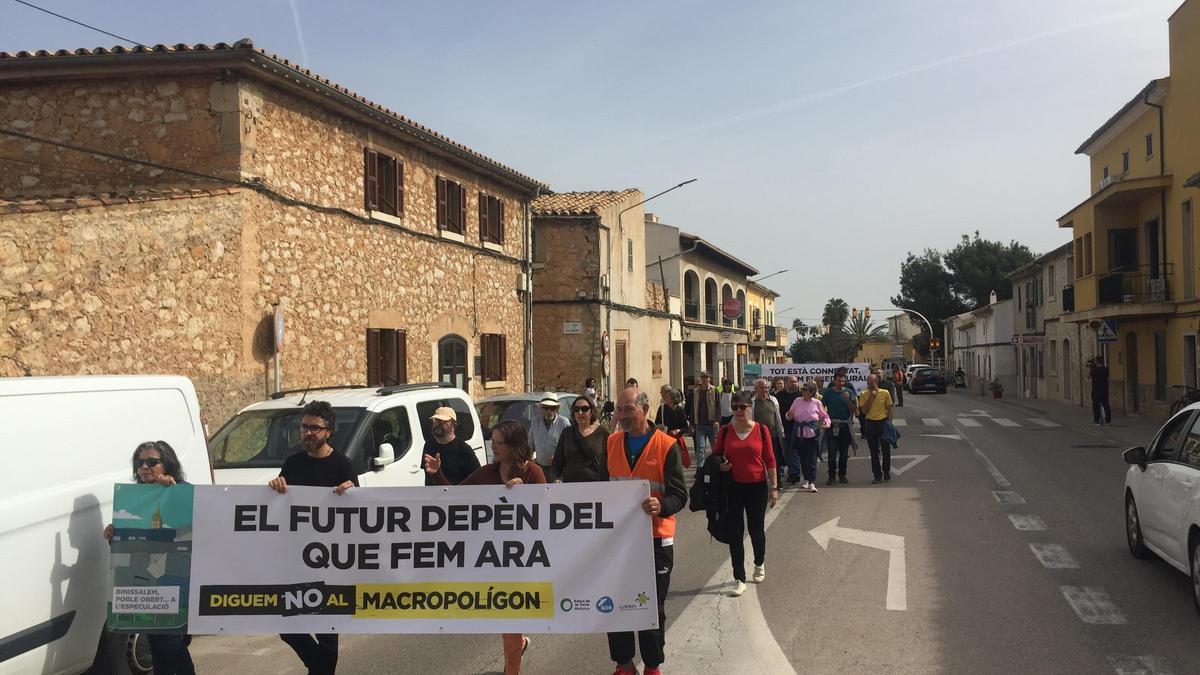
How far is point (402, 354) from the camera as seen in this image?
17938 mm

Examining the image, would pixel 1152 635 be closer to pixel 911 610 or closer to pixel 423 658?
pixel 911 610

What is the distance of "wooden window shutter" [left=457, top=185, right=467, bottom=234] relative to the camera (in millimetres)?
20438

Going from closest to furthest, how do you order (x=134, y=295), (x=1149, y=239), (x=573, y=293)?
1. (x=134, y=295)
2. (x=573, y=293)
3. (x=1149, y=239)

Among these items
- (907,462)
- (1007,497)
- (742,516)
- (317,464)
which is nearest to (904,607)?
(742,516)

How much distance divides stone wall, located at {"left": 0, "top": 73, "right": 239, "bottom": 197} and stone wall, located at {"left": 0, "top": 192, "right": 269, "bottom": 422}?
1193 millimetres

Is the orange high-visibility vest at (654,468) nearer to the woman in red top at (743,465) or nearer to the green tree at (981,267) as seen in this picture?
the woman in red top at (743,465)

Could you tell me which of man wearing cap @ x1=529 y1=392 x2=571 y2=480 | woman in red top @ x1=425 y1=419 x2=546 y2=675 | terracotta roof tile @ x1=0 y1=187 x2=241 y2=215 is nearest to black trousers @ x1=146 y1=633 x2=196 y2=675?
woman in red top @ x1=425 y1=419 x2=546 y2=675

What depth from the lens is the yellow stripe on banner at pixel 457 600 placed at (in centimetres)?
542

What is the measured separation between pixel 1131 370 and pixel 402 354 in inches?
1033

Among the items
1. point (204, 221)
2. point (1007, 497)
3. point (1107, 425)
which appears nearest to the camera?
point (204, 221)

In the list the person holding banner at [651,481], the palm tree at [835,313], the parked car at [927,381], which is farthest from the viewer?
the palm tree at [835,313]

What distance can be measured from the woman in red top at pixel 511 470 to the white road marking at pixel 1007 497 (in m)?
8.99

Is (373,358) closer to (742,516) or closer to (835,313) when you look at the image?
(742,516)

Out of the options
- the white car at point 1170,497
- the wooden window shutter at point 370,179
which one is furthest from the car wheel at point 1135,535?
the wooden window shutter at point 370,179
